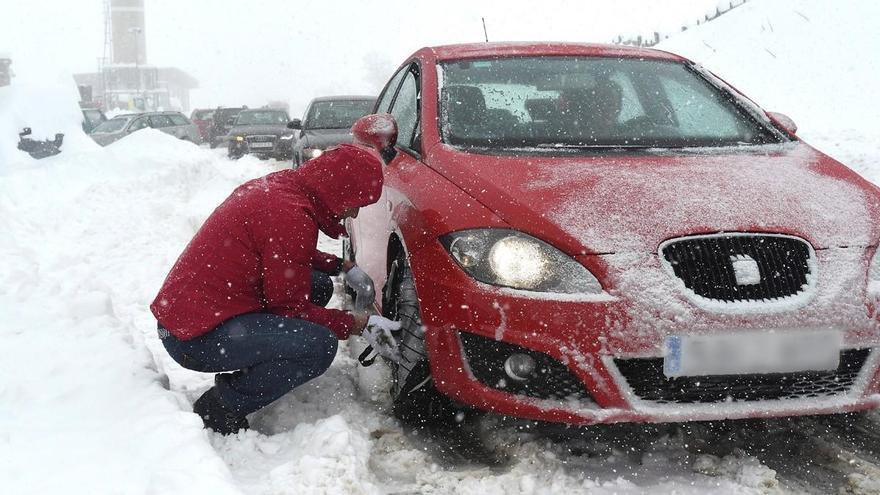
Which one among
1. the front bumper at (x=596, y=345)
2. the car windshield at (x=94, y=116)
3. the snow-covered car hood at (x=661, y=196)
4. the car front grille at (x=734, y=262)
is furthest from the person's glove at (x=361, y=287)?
the car windshield at (x=94, y=116)

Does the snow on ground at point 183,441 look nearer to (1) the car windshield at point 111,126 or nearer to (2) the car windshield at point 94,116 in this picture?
(1) the car windshield at point 111,126

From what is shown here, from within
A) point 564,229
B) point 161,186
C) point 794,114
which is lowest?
point 161,186

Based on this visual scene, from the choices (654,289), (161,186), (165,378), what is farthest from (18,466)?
(161,186)

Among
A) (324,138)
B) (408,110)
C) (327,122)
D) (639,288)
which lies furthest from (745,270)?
(327,122)

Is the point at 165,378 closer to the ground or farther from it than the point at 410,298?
closer to the ground

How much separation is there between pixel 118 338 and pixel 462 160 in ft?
6.13

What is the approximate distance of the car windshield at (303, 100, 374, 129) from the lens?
12016mm

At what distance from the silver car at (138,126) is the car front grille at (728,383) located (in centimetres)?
2070

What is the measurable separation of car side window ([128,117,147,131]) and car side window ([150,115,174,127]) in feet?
0.62

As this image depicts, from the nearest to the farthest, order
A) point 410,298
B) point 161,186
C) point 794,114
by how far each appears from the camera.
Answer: point 410,298 → point 161,186 → point 794,114

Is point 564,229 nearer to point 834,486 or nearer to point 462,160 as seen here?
point 462,160

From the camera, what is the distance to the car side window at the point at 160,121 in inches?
851

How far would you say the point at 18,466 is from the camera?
7.91 feet

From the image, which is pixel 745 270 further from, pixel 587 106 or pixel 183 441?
pixel 183 441
